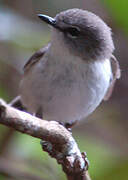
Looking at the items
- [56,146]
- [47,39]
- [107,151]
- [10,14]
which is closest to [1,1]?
[10,14]

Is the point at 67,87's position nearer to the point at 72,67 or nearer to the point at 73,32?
the point at 72,67

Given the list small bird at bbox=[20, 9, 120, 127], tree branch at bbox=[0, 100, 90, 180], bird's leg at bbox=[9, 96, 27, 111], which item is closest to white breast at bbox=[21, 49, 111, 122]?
small bird at bbox=[20, 9, 120, 127]

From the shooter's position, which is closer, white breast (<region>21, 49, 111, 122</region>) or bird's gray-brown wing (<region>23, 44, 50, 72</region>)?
white breast (<region>21, 49, 111, 122</region>)

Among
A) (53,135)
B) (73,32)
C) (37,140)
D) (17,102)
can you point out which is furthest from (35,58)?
(53,135)

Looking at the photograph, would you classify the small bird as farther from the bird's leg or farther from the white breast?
the bird's leg

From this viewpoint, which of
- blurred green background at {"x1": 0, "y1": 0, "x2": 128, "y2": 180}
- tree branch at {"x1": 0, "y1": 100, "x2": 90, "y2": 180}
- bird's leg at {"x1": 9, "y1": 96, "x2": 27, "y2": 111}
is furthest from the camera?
bird's leg at {"x1": 9, "y1": 96, "x2": 27, "y2": 111}

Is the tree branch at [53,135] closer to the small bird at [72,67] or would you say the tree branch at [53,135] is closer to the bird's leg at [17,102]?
the small bird at [72,67]

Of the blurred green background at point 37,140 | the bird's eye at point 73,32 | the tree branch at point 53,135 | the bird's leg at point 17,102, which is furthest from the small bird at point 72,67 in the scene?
the tree branch at point 53,135

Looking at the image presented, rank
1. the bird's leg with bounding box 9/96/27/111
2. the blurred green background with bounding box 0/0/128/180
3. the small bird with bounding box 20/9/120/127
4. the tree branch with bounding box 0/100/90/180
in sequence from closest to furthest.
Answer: the tree branch with bounding box 0/100/90/180, the small bird with bounding box 20/9/120/127, the blurred green background with bounding box 0/0/128/180, the bird's leg with bounding box 9/96/27/111
